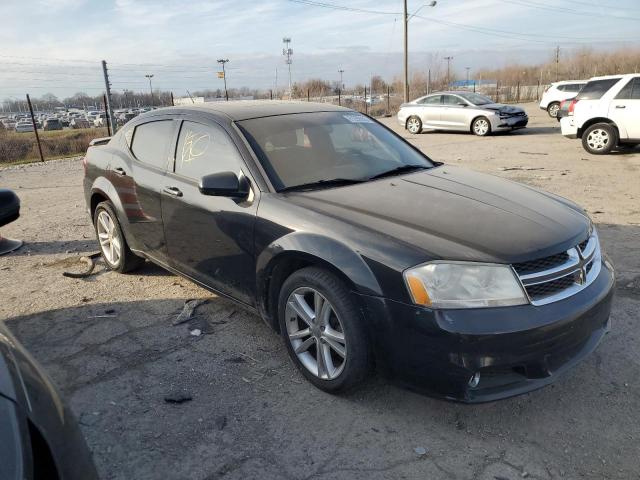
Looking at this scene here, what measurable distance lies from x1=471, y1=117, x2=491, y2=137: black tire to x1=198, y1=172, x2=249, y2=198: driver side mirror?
50.1 feet

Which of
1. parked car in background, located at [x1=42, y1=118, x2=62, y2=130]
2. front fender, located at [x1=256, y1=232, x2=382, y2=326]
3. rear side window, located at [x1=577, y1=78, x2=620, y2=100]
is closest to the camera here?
front fender, located at [x1=256, y1=232, x2=382, y2=326]

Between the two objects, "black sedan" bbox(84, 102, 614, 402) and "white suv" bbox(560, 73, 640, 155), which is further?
"white suv" bbox(560, 73, 640, 155)

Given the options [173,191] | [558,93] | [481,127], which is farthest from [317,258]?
[558,93]

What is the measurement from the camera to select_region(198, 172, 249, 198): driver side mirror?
10.6ft

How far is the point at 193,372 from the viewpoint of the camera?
334 centimetres

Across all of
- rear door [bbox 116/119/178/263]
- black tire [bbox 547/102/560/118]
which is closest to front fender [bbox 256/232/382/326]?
rear door [bbox 116/119/178/263]

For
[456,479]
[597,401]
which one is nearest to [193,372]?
[456,479]

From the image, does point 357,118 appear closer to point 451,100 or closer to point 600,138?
point 600,138

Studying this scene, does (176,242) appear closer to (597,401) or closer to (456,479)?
(456,479)

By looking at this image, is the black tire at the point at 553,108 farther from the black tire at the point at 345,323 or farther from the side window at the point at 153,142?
the black tire at the point at 345,323

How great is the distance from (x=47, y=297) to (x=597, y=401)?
4.48 meters

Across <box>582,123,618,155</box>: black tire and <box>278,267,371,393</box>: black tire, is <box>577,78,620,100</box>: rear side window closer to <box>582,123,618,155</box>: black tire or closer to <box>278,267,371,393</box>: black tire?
<box>582,123,618,155</box>: black tire

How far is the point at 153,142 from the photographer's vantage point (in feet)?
14.5

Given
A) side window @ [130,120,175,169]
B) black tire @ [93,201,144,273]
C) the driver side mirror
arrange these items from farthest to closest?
black tire @ [93,201,144,273] < side window @ [130,120,175,169] < the driver side mirror
